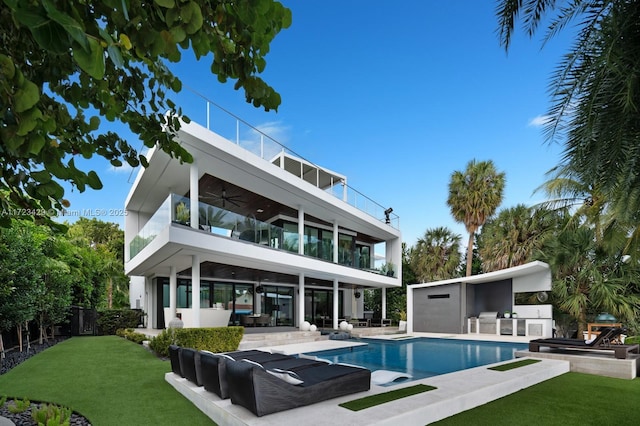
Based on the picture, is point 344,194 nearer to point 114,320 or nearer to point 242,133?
point 242,133

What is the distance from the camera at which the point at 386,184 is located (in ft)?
93.5

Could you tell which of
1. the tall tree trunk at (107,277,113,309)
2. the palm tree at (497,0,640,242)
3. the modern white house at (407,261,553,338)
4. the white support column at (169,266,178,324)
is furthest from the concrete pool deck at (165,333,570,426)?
the tall tree trunk at (107,277,113,309)

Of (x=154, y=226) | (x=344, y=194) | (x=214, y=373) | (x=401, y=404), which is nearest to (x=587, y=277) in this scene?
(x=344, y=194)

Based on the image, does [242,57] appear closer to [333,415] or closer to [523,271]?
[333,415]

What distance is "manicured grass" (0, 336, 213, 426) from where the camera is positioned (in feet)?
20.0

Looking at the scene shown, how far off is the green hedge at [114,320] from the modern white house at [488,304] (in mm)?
14650

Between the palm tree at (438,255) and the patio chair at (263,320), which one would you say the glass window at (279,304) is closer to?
the patio chair at (263,320)

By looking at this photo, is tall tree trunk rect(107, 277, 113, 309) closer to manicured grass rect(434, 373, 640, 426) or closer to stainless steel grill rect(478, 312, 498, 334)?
stainless steel grill rect(478, 312, 498, 334)

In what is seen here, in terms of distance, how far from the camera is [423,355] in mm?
14398

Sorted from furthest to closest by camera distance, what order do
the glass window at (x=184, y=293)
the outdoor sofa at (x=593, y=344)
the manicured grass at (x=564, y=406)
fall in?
the glass window at (x=184, y=293), the outdoor sofa at (x=593, y=344), the manicured grass at (x=564, y=406)

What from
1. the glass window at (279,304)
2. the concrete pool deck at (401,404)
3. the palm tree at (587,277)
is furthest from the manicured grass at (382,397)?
the glass window at (279,304)

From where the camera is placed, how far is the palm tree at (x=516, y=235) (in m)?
22.9

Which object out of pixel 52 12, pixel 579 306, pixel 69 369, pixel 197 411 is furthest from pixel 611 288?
pixel 52 12

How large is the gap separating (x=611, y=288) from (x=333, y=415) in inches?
631
